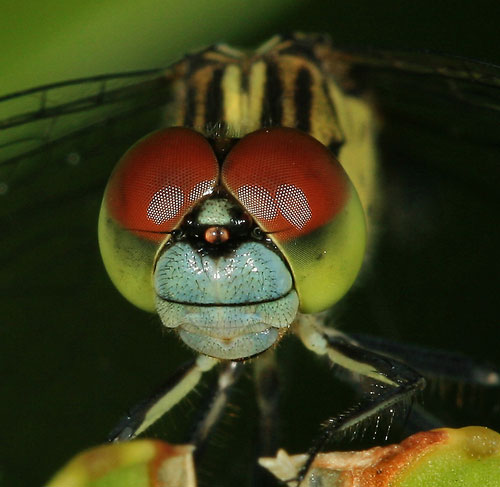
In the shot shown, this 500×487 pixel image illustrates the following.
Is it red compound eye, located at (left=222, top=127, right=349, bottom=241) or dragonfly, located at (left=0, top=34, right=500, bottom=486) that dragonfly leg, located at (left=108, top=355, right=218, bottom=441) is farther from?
red compound eye, located at (left=222, top=127, right=349, bottom=241)

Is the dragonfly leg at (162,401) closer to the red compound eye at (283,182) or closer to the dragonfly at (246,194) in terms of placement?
the dragonfly at (246,194)

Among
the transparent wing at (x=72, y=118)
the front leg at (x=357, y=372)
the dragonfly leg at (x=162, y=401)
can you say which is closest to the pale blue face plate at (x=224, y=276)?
the front leg at (x=357, y=372)

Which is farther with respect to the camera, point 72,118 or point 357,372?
point 72,118

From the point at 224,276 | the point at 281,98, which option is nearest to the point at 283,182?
the point at 224,276

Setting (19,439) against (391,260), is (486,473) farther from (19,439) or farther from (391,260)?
(391,260)

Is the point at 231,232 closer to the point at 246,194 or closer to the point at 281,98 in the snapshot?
the point at 246,194

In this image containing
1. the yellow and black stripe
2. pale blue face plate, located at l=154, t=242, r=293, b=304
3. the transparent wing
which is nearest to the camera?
pale blue face plate, located at l=154, t=242, r=293, b=304

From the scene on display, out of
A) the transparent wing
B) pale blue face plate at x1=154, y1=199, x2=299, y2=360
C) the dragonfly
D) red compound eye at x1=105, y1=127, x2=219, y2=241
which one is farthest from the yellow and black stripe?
pale blue face plate at x1=154, y1=199, x2=299, y2=360
